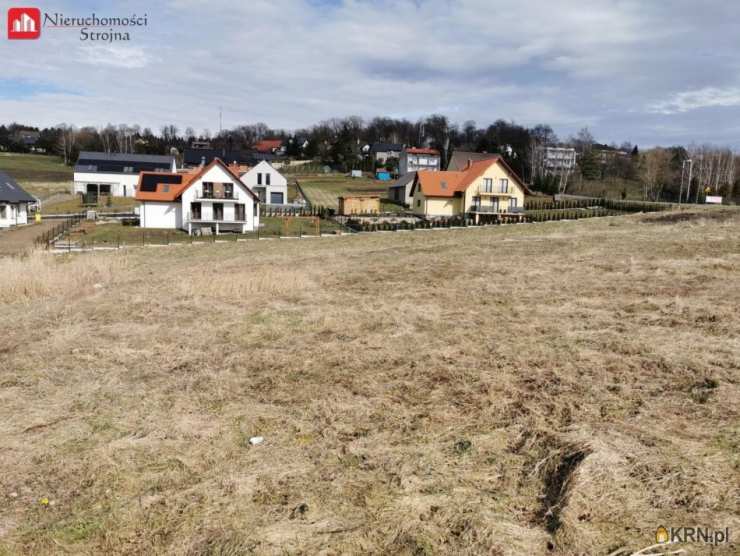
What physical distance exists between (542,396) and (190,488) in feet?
17.9

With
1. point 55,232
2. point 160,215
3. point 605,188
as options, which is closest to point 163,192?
point 160,215

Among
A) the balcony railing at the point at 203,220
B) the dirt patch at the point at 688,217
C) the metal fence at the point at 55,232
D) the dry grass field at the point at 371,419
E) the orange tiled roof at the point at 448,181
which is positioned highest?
the orange tiled roof at the point at 448,181

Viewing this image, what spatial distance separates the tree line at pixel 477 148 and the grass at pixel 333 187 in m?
12.9

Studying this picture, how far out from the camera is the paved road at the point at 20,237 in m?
33.8

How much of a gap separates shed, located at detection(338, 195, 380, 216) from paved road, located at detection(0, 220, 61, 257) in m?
28.0

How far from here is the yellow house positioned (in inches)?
2164

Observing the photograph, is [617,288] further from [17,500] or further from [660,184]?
[660,184]

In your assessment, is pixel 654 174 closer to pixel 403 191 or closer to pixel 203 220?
pixel 403 191

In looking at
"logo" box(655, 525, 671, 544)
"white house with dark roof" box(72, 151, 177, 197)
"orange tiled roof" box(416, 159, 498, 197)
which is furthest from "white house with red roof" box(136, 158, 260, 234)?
"logo" box(655, 525, 671, 544)

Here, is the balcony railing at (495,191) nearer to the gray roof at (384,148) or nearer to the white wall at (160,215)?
the white wall at (160,215)

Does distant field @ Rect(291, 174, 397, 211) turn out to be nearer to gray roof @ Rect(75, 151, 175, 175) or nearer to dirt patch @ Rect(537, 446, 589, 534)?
gray roof @ Rect(75, 151, 175, 175)

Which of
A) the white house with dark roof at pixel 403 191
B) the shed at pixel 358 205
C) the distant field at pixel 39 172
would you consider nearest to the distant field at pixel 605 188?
the white house with dark roof at pixel 403 191

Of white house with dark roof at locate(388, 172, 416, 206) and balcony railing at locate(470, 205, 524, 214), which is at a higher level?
white house with dark roof at locate(388, 172, 416, 206)

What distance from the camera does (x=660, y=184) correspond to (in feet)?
277
